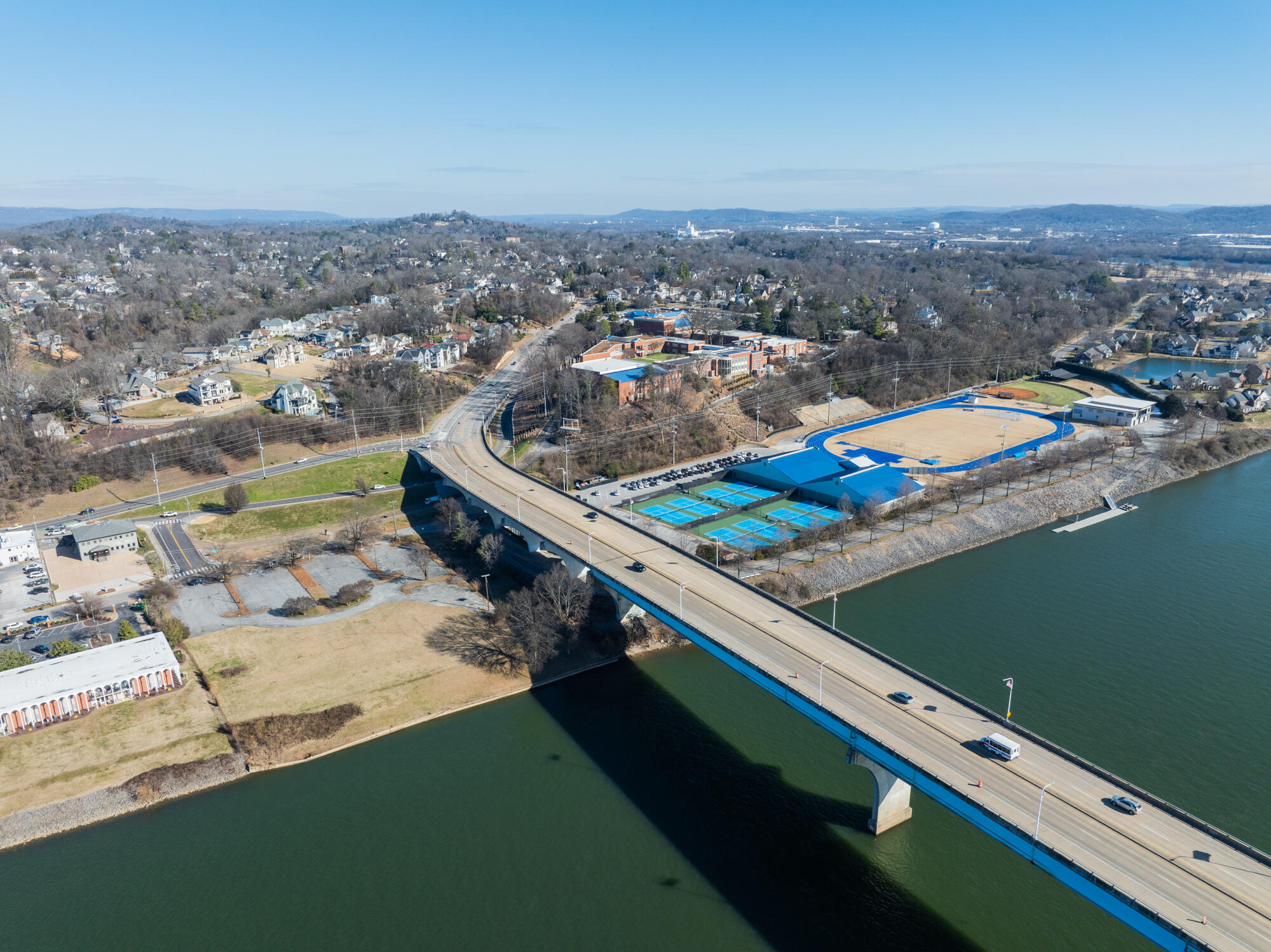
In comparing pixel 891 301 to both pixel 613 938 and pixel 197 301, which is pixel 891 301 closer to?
pixel 197 301

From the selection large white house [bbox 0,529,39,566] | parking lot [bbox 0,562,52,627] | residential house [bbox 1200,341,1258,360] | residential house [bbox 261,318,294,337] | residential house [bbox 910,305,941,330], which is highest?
residential house [bbox 910,305,941,330]

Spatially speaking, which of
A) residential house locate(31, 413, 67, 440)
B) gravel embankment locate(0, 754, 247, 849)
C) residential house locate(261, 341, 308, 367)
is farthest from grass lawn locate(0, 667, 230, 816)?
residential house locate(261, 341, 308, 367)

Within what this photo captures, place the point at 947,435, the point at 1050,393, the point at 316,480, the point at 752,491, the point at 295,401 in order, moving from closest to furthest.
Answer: the point at 316,480 < the point at 752,491 < the point at 295,401 < the point at 947,435 < the point at 1050,393

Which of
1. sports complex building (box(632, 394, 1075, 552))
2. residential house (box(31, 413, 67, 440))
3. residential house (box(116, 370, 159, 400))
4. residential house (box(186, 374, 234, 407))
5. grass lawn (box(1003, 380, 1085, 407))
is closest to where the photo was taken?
sports complex building (box(632, 394, 1075, 552))

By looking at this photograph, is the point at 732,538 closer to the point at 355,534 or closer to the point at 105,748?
the point at 355,534

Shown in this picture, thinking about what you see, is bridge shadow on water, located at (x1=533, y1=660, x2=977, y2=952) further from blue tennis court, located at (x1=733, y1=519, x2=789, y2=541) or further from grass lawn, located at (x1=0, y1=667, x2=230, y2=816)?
blue tennis court, located at (x1=733, y1=519, x2=789, y2=541)

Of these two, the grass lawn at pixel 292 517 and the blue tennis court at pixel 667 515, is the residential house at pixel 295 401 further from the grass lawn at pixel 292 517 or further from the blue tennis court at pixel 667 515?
the blue tennis court at pixel 667 515

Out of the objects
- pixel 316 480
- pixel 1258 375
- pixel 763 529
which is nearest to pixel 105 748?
pixel 316 480
